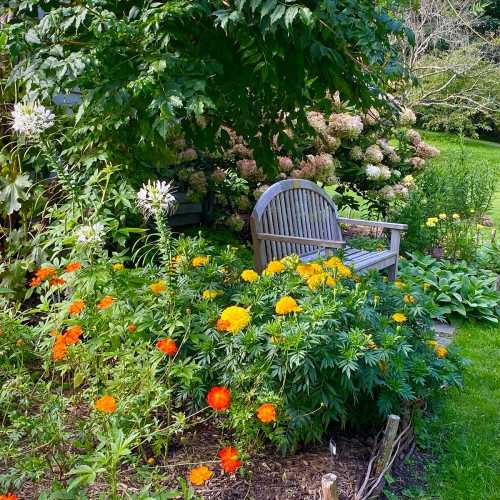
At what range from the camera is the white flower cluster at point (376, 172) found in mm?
5480

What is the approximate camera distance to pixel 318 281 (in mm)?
2270

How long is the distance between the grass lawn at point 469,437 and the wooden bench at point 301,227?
35.3 inches

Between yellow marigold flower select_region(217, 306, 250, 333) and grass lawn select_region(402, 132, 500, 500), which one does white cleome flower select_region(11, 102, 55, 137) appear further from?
grass lawn select_region(402, 132, 500, 500)

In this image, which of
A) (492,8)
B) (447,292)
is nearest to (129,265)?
(447,292)

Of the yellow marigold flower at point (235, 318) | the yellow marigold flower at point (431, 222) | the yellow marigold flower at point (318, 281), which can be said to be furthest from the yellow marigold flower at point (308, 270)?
the yellow marigold flower at point (431, 222)

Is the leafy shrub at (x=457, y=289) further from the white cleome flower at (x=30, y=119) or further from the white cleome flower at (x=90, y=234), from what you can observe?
the white cleome flower at (x=30, y=119)

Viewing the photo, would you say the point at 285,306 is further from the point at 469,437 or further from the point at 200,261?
the point at 469,437

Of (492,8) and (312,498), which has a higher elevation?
(492,8)

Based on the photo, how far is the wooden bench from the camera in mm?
3600

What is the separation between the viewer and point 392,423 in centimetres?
211

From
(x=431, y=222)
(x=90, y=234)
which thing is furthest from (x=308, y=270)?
(x=431, y=222)

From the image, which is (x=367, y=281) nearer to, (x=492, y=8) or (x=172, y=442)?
(x=172, y=442)

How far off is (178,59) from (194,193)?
7.03 ft

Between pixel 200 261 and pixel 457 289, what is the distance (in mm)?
2704
